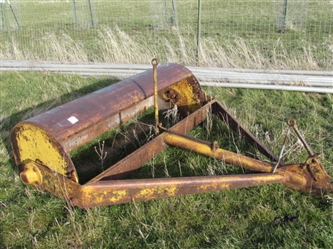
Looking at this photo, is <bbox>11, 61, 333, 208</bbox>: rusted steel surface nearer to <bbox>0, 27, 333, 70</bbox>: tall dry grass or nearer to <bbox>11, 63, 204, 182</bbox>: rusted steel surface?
<bbox>11, 63, 204, 182</bbox>: rusted steel surface

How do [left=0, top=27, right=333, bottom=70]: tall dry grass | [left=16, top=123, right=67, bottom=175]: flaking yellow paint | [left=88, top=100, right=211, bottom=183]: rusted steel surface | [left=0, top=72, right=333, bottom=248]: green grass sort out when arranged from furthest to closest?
[left=0, top=27, right=333, bottom=70]: tall dry grass → [left=88, top=100, right=211, bottom=183]: rusted steel surface → [left=16, top=123, right=67, bottom=175]: flaking yellow paint → [left=0, top=72, right=333, bottom=248]: green grass

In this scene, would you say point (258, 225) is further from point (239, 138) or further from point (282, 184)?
point (239, 138)

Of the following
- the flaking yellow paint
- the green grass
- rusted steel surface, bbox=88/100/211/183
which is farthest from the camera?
rusted steel surface, bbox=88/100/211/183

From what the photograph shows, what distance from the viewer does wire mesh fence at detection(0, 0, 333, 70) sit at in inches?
268

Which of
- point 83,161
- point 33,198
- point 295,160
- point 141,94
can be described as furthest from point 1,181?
point 295,160

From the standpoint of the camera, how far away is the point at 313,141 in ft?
12.6

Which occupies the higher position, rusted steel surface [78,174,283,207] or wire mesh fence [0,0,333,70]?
rusted steel surface [78,174,283,207]

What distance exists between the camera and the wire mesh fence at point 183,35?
6.80 meters

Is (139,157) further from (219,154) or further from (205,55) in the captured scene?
(205,55)

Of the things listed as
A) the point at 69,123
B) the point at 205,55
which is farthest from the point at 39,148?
the point at 205,55

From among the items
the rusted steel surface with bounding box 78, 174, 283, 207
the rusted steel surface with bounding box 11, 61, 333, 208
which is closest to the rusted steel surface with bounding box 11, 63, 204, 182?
the rusted steel surface with bounding box 11, 61, 333, 208

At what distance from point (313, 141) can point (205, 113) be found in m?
1.21

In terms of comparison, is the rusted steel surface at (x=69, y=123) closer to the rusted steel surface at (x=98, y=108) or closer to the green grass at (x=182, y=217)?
the rusted steel surface at (x=98, y=108)

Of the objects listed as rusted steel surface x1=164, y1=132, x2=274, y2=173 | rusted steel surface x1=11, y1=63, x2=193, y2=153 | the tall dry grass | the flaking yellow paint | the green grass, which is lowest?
the green grass
